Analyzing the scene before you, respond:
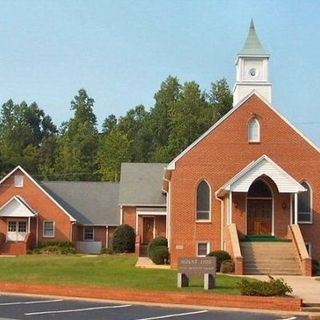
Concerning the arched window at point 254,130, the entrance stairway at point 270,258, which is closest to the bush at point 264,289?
the entrance stairway at point 270,258

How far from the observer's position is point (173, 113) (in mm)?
101562

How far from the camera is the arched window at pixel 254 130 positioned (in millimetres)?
40969

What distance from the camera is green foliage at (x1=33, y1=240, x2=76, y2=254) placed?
53.5 m

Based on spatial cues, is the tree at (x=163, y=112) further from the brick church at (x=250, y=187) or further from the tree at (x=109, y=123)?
the brick church at (x=250, y=187)

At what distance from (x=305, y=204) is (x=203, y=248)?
20.7 feet

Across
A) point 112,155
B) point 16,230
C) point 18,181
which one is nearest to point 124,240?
point 16,230

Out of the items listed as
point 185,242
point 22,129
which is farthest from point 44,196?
point 22,129

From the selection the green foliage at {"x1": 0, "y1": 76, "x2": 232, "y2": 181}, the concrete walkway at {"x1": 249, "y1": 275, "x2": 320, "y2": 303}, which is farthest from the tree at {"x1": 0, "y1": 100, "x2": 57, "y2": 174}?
the concrete walkway at {"x1": 249, "y1": 275, "x2": 320, "y2": 303}

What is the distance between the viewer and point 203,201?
4100 centimetres

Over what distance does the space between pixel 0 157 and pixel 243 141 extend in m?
66.7

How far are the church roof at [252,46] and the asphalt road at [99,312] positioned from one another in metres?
24.9

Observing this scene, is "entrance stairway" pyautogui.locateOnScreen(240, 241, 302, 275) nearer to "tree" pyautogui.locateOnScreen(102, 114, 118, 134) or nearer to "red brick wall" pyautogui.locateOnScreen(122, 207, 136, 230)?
"red brick wall" pyautogui.locateOnScreen(122, 207, 136, 230)

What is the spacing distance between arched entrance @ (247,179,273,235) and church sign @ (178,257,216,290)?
551 inches

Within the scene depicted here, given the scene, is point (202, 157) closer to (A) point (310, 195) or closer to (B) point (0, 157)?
(A) point (310, 195)
